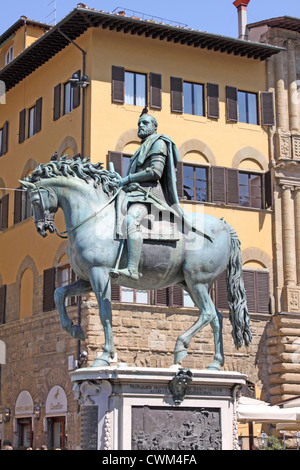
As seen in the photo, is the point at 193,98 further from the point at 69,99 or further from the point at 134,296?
the point at 134,296

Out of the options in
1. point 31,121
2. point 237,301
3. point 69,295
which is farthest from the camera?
point 31,121

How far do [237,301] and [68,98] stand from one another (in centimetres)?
1924

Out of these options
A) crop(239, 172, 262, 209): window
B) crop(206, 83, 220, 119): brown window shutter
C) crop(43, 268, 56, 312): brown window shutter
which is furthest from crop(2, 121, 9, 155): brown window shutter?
crop(239, 172, 262, 209): window

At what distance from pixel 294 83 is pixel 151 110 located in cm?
563

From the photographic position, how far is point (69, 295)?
11258 millimetres

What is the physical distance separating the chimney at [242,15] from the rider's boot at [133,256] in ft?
78.9

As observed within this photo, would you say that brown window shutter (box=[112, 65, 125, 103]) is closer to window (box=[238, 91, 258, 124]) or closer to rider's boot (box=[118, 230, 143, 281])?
window (box=[238, 91, 258, 124])

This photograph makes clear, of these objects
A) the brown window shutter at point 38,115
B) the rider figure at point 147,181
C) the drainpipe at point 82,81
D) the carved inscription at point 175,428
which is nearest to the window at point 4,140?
the brown window shutter at point 38,115

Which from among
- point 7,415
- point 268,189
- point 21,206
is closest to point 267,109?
point 268,189

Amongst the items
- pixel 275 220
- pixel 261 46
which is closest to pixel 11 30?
pixel 261 46

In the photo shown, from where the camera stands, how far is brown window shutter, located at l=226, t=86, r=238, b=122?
30.4 meters

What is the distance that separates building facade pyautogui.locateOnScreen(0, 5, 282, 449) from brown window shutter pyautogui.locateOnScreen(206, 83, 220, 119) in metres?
0.04

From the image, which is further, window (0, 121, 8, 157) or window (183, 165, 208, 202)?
window (0, 121, 8, 157)

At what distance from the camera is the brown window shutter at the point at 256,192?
30.2 meters
